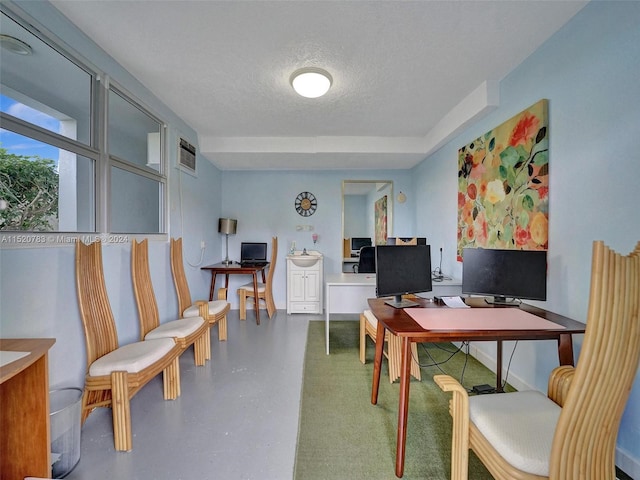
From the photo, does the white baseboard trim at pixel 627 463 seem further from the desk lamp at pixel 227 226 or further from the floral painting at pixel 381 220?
the desk lamp at pixel 227 226

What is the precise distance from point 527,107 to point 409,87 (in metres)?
0.97

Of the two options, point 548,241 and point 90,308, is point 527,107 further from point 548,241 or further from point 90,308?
point 90,308

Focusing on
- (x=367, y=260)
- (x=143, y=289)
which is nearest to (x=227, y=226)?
(x=143, y=289)

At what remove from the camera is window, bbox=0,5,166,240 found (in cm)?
145

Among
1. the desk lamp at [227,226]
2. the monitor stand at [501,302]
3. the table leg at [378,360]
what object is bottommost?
the table leg at [378,360]

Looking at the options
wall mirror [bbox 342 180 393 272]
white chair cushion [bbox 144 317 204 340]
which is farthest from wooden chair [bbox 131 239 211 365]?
wall mirror [bbox 342 180 393 272]

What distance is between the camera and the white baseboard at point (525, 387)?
1.33 m

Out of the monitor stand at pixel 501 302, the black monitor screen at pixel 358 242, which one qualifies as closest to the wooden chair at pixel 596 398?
the monitor stand at pixel 501 302

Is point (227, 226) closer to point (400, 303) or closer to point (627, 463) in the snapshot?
point (400, 303)

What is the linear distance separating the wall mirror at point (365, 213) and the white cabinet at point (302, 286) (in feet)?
3.06

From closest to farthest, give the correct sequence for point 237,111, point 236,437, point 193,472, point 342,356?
point 193,472 → point 236,437 → point 342,356 → point 237,111

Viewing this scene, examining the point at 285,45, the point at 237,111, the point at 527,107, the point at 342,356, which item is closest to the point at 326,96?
the point at 285,45

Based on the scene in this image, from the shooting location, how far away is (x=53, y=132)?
163 cm

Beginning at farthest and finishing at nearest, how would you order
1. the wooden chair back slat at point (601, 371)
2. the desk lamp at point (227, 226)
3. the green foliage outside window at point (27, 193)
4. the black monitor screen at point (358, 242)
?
the black monitor screen at point (358, 242) → the desk lamp at point (227, 226) → the green foliage outside window at point (27, 193) → the wooden chair back slat at point (601, 371)
